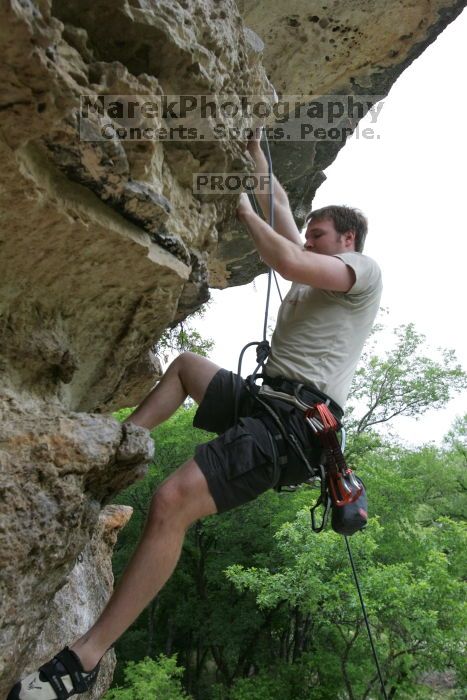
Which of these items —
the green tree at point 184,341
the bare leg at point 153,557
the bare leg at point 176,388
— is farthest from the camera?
the green tree at point 184,341

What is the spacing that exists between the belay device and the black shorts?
86mm

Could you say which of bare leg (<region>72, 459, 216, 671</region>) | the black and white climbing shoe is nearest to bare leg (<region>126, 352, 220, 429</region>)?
bare leg (<region>72, 459, 216, 671</region>)

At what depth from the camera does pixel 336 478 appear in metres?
3.12

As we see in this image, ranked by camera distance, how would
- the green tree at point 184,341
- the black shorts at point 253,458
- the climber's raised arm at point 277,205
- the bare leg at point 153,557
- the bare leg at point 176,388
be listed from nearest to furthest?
Result: the bare leg at point 153,557
the black shorts at point 253,458
the bare leg at point 176,388
the climber's raised arm at point 277,205
the green tree at point 184,341

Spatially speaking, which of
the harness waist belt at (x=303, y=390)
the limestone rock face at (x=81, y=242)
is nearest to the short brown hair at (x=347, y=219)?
the limestone rock face at (x=81, y=242)

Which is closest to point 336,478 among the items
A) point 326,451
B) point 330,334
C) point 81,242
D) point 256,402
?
point 326,451

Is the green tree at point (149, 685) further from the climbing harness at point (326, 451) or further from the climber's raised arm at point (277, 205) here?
the climber's raised arm at point (277, 205)

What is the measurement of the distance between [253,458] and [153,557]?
68 cm

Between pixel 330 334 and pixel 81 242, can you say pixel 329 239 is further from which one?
pixel 81 242

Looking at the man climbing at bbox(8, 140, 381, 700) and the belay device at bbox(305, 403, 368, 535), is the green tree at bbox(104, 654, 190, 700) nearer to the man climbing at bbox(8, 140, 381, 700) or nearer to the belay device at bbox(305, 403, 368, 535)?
the man climbing at bbox(8, 140, 381, 700)

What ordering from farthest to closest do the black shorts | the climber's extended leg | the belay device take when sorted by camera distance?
1. the belay device
2. the black shorts
3. the climber's extended leg

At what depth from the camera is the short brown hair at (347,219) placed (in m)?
3.67

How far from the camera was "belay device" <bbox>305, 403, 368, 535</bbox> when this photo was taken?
306cm

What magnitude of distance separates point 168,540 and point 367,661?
36.9ft
